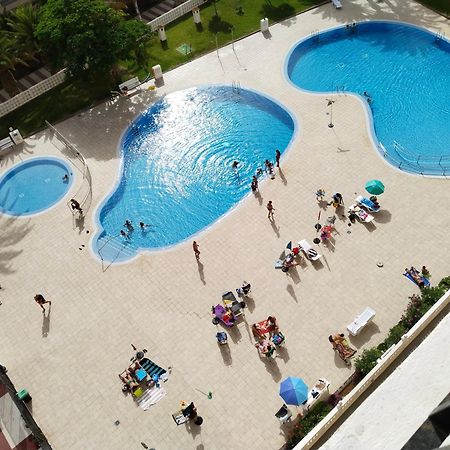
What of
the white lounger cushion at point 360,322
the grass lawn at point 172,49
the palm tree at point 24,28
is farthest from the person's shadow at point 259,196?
the palm tree at point 24,28

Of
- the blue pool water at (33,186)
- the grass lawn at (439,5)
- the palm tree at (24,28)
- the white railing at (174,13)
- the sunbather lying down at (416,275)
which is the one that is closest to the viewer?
the sunbather lying down at (416,275)

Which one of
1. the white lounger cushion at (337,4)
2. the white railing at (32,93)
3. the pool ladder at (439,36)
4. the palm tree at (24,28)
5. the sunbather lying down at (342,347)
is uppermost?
the palm tree at (24,28)

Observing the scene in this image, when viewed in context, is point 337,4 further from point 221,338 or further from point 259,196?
point 221,338

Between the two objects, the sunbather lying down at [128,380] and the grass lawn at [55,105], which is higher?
the grass lawn at [55,105]

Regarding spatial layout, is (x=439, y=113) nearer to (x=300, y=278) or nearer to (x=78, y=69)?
(x=300, y=278)

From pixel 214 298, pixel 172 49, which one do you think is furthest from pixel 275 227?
pixel 172 49

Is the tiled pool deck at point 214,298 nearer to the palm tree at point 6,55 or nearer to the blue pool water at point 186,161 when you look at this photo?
the blue pool water at point 186,161

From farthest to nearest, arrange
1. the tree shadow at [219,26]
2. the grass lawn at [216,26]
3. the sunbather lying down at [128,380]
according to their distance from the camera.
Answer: the tree shadow at [219,26]
the grass lawn at [216,26]
the sunbather lying down at [128,380]
